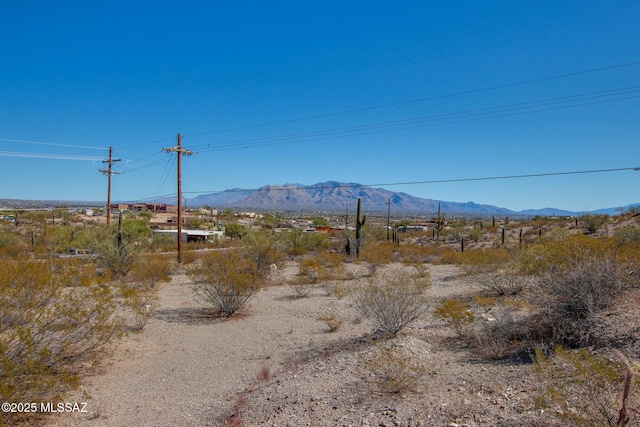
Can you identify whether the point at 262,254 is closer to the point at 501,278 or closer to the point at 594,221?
the point at 501,278

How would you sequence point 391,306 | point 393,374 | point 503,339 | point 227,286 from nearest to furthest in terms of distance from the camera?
point 393,374 < point 503,339 < point 391,306 < point 227,286

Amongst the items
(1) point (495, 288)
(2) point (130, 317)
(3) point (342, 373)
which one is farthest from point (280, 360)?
(1) point (495, 288)

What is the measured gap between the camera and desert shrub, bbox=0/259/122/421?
6.70m

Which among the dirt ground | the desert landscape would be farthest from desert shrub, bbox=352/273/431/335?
the dirt ground

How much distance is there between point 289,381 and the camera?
8180 millimetres

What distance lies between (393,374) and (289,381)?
204cm

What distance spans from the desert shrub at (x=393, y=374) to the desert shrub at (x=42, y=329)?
16.5 ft

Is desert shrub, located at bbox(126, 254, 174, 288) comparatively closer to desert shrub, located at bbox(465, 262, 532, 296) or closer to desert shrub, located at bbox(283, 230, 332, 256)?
desert shrub, located at bbox(465, 262, 532, 296)

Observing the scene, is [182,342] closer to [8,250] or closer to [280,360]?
[280,360]

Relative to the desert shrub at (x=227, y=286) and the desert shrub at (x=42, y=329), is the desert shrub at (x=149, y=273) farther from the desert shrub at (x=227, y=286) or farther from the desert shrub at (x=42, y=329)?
the desert shrub at (x=42, y=329)

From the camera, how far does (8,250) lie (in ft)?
94.6

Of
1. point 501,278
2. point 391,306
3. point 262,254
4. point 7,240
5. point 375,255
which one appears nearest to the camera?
point 391,306

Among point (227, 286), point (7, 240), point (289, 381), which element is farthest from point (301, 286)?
point (7, 240)

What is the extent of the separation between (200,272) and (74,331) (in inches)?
299
